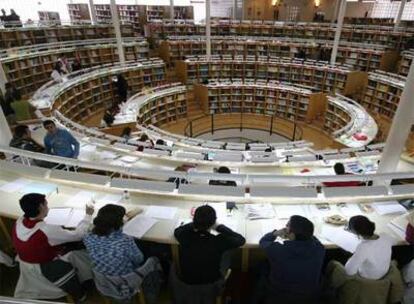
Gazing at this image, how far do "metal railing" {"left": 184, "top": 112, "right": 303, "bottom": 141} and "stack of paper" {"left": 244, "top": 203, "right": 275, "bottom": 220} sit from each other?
31.5 ft

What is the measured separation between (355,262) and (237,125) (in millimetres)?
11441

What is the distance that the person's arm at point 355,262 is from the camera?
7.74 ft

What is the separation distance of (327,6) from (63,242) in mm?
24314

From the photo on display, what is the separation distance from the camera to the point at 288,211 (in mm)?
3336

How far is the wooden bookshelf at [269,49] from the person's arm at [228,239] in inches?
542

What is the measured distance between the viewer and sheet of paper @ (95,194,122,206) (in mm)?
3492

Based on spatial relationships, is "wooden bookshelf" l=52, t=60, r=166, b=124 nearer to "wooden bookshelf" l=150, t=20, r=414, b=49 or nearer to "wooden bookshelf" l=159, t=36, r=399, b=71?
"wooden bookshelf" l=159, t=36, r=399, b=71

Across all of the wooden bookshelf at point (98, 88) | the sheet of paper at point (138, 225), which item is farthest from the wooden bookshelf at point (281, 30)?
the sheet of paper at point (138, 225)

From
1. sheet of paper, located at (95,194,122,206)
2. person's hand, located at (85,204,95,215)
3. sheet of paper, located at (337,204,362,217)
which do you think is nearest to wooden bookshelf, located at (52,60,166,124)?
sheet of paper, located at (95,194,122,206)

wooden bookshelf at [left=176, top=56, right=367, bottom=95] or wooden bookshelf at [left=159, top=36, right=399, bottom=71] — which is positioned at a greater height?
wooden bookshelf at [left=159, top=36, right=399, bottom=71]

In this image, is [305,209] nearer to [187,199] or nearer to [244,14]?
[187,199]

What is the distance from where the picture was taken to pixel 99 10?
21.3 metres

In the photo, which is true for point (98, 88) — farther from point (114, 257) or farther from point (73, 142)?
point (114, 257)

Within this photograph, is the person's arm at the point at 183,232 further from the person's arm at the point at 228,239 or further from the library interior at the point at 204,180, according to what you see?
the person's arm at the point at 228,239
